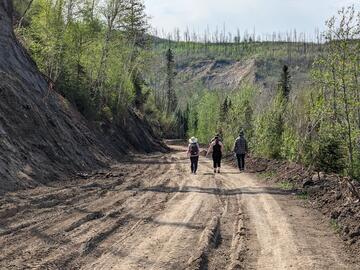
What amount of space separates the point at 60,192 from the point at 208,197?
4.37m

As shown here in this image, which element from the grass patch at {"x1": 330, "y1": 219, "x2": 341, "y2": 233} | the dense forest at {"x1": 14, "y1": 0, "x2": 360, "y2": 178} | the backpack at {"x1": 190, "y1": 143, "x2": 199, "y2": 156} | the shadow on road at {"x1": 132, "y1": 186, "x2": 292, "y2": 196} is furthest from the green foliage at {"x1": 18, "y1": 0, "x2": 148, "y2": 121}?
the grass patch at {"x1": 330, "y1": 219, "x2": 341, "y2": 233}

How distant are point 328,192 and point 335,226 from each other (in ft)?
13.3

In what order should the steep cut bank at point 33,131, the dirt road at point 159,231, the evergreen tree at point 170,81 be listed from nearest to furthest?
the dirt road at point 159,231
the steep cut bank at point 33,131
the evergreen tree at point 170,81

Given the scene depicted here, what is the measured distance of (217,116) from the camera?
76938 mm

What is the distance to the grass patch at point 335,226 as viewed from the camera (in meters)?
10.6

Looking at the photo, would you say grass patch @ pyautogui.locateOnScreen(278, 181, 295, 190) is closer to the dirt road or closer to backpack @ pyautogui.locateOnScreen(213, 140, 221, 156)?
the dirt road

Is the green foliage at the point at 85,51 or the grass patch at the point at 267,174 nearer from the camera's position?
the grass patch at the point at 267,174

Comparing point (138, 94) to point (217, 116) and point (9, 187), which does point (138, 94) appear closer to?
point (217, 116)

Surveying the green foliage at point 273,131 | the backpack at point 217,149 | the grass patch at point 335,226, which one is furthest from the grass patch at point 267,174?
the grass patch at point 335,226

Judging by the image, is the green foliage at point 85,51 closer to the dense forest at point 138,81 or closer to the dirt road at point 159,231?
the dense forest at point 138,81

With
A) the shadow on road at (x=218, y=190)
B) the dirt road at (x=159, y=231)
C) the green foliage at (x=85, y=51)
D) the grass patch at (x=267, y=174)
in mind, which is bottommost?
the grass patch at (x=267, y=174)

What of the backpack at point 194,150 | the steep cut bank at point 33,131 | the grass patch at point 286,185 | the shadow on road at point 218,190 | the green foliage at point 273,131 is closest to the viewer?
the steep cut bank at point 33,131

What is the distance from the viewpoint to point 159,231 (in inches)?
387

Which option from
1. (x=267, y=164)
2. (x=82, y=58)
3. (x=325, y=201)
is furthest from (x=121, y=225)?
(x=82, y=58)
